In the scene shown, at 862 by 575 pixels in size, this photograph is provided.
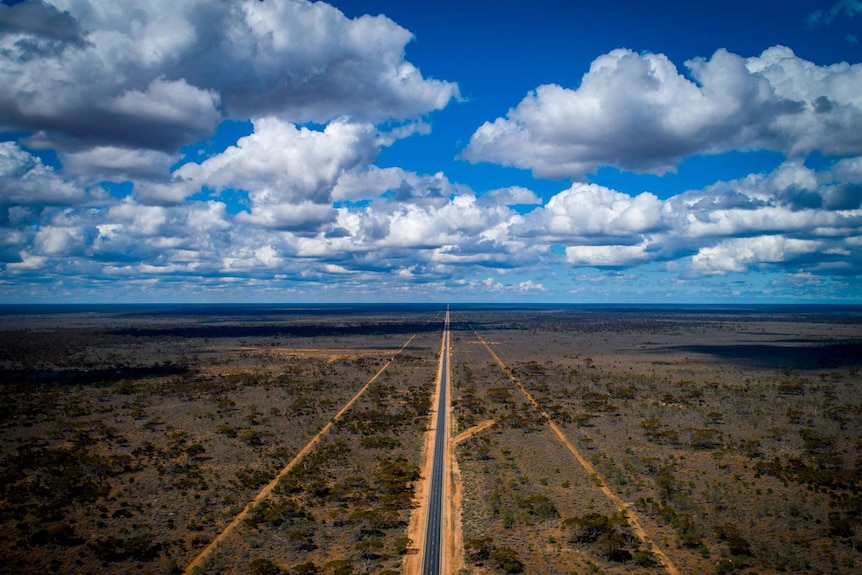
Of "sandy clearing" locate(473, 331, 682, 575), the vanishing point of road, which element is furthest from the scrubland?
the vanishing point of road

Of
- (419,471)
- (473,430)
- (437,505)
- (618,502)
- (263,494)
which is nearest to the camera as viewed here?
(437,505)

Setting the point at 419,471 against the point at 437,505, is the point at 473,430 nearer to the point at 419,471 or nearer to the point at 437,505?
the point at 419,471

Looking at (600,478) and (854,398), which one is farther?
(854,398)

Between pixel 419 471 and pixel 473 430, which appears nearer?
pixel 419 471

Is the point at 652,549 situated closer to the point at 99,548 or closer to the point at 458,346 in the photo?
the point at 99,548

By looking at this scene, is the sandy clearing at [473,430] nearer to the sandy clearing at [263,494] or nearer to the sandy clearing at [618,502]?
the sandy clearing at [618,502]

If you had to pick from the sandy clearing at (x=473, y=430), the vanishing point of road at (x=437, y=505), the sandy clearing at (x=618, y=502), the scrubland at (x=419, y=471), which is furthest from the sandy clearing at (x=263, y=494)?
the sandy clearing at (x=618, y=502)

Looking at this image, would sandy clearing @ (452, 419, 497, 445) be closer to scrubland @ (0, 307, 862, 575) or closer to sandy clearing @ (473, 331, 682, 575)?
scrubland @ (0, 307, 862, 575)

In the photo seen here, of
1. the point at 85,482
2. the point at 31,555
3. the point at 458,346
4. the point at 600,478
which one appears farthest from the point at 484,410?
the point at 458,346

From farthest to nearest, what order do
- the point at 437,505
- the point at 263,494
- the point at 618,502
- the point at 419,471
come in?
the point at 419,471, the point at 263,494, the point at 618,502, the point at 437,505

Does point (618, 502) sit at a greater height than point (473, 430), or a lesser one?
lesser

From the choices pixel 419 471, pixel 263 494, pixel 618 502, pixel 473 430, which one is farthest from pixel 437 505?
pixel 473 430
